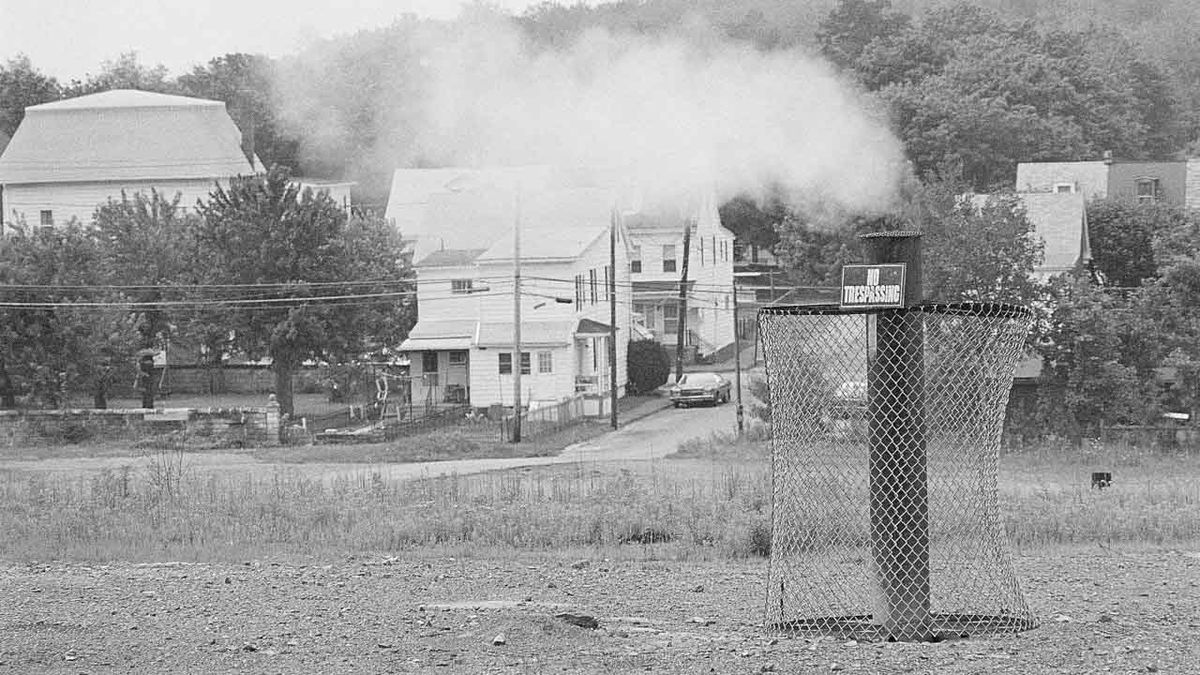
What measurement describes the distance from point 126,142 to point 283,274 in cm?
2018

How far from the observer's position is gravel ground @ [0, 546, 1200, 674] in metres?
9.84

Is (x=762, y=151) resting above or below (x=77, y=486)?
above

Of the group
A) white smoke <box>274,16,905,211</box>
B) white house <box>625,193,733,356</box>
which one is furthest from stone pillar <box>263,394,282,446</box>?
white house <box>625,193,733,356</box>

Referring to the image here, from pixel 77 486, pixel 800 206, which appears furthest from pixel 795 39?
pixel 77 486

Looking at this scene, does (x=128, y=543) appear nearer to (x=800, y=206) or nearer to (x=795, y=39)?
(x=800, y=206)

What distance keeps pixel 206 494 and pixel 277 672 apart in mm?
12620

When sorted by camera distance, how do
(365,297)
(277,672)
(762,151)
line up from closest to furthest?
(277,672), (762,151), (365,297)

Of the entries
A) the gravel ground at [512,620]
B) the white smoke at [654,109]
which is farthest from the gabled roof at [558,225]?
Answer: the gravel ground at [512,620]

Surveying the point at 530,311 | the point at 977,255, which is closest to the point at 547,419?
the point at 530,311

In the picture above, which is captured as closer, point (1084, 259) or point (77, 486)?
point (77, 486)

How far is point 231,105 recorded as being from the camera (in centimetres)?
6178

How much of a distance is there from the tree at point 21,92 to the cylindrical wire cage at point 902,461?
68867mm

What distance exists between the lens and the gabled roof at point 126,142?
5962 cm

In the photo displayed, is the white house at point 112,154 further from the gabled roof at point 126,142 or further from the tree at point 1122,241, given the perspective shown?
the tree at point 1122,241
